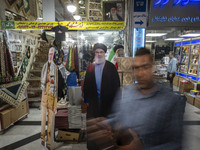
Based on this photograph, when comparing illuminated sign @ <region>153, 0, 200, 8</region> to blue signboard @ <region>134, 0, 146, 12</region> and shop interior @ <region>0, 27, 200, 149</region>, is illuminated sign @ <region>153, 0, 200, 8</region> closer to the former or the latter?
blue signboard @ <region>134, 0, 146, 12</region>

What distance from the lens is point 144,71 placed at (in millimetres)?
1040

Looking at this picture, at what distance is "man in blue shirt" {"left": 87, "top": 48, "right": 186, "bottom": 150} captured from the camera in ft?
2.65

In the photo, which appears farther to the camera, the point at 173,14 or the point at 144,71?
the point at 173,14

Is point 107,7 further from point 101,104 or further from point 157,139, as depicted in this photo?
point 157,139

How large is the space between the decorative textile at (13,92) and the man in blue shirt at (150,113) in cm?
329

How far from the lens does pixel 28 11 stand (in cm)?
643

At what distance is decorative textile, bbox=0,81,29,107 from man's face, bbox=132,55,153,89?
11.2ft

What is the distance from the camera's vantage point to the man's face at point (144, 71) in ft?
3.33

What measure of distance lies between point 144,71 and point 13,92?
3.62m

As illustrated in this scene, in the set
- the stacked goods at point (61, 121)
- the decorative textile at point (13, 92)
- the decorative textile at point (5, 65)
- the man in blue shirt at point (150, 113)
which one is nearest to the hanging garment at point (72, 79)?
the stacked goods at point (61, 121)

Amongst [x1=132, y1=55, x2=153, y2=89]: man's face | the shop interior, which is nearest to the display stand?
the shop interior

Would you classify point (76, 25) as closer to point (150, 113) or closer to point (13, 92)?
point (13, 92)

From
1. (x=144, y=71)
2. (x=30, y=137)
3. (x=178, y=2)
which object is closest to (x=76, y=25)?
(x=178, y=2)

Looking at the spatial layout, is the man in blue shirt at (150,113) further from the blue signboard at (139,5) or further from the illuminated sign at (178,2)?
the illuminated sign at (178,2)
